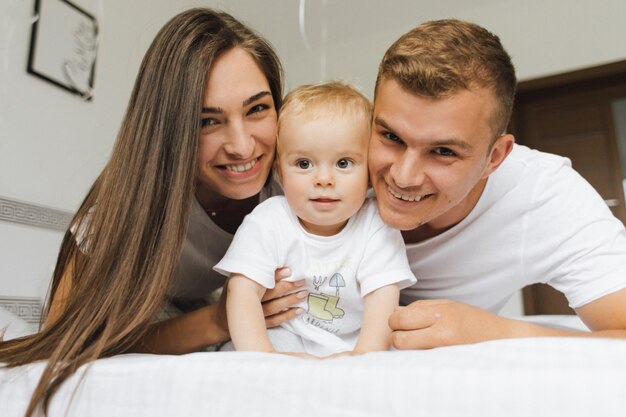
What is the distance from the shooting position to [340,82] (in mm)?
1191

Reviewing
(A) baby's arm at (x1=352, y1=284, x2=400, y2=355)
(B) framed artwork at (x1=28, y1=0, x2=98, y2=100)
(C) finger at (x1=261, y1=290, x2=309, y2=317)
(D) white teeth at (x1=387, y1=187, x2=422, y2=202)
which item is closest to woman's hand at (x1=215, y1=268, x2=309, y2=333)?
(C) finger at (x1=261, y1=290, x2=309, y2=317)

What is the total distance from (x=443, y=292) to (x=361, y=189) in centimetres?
40

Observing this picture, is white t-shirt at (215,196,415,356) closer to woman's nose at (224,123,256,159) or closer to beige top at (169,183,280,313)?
woman's nose at (224,123,256,159)

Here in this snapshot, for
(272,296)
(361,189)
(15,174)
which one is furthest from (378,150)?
(15,174)

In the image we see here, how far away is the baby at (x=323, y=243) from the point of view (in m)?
1.04

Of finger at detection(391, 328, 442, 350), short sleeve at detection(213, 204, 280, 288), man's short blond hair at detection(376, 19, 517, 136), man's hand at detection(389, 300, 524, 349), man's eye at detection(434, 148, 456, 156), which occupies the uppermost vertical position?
man's short blond hair at detection(376, 19, 517, 136)

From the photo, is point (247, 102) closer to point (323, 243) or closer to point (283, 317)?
point (323, 243)

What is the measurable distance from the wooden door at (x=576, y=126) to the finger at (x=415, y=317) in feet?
9.41

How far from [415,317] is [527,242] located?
1.58 feet

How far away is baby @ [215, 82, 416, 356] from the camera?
104 centimetres

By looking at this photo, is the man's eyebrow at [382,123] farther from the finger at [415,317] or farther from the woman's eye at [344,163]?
the finger at [415,317]

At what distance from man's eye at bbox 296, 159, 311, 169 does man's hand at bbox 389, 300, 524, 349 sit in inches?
13.7

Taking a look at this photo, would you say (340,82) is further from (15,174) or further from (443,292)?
(15,174)

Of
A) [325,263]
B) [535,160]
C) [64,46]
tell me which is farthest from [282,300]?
[64,46]
